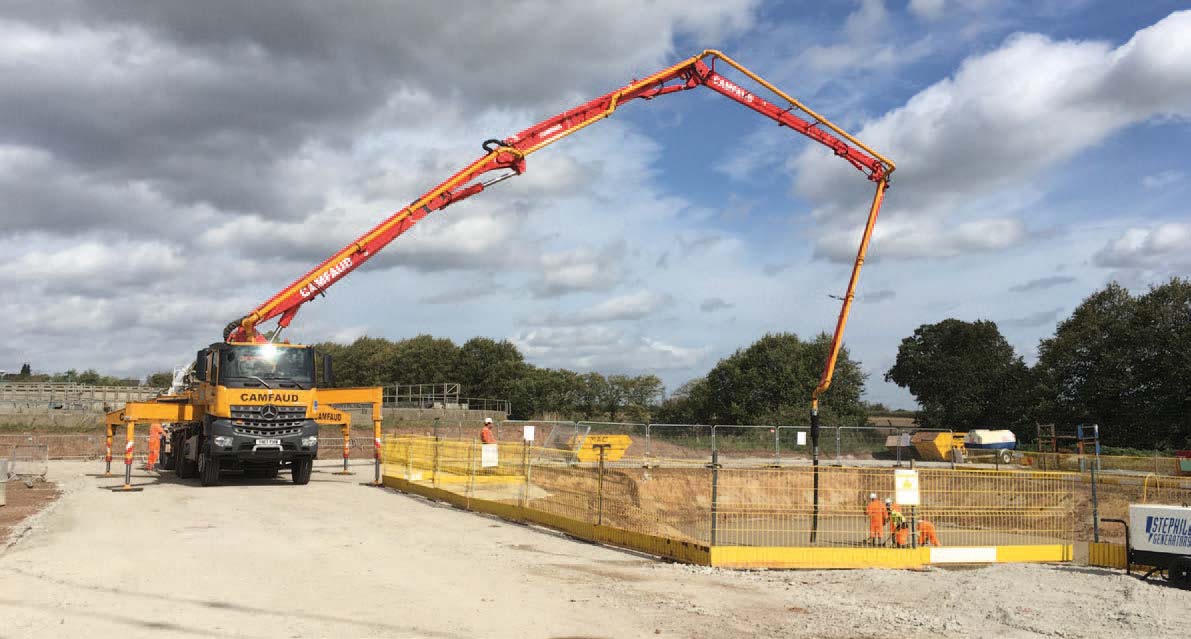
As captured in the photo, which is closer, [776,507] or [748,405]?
[776,507]

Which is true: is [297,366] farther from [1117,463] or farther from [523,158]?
[1117,463]

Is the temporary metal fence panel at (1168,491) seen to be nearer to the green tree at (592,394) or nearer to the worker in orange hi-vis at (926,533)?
the worker in orange hi-vis at (926,533)

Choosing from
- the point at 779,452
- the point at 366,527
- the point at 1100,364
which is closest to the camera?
the point at 366,527

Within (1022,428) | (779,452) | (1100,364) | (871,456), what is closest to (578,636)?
(779,452)

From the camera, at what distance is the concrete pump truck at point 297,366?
58.5 feet

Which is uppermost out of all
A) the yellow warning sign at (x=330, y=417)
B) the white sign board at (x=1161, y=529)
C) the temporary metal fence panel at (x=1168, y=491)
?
the yellow warning sign at (x=330, y=417)

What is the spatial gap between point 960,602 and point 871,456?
1093 inches

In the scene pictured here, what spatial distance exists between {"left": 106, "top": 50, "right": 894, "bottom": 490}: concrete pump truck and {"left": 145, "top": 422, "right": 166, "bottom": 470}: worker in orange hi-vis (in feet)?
4.59

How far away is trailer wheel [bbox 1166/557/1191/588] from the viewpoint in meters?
9.67

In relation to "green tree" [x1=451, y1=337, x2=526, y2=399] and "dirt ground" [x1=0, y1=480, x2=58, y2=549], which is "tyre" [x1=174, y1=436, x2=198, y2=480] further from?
"green tree" [x1=451, y1=337, x2=526, y2=399]

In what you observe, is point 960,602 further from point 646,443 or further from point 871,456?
point 871,456

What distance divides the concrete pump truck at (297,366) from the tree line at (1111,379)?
38774 mm

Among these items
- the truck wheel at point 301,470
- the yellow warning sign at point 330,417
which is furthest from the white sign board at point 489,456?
the yellow warning sign at point 330,417

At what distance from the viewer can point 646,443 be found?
29.2 meters
